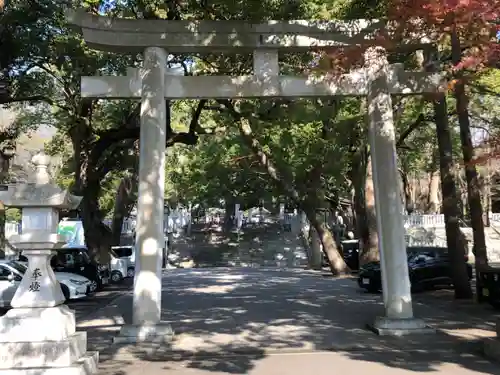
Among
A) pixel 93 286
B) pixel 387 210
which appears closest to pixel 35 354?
pixel 387 210

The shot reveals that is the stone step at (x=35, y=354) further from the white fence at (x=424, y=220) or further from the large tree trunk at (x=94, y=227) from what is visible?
the white fence at (x=424, y=220)

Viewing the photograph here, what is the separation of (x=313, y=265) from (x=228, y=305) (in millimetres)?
20788

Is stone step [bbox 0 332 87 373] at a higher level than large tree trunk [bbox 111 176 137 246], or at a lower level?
lower

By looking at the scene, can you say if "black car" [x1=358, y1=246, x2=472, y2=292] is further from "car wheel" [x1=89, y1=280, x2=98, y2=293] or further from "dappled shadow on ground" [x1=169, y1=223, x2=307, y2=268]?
"dappled shadow on ground" [x1=169, y1=223, x2=307, y2=268]

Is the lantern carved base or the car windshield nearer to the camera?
the lantern carved base

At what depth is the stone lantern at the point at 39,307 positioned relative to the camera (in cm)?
662

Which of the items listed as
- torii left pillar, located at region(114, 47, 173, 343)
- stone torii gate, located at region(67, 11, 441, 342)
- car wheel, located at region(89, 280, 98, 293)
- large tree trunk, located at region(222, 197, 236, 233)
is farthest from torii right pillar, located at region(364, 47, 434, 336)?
large tree trunk, located at region(222, 197, 236, 233)

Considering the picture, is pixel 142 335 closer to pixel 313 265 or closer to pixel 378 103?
pixel 378 103

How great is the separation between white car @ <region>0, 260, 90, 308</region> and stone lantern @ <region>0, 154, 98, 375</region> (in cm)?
835

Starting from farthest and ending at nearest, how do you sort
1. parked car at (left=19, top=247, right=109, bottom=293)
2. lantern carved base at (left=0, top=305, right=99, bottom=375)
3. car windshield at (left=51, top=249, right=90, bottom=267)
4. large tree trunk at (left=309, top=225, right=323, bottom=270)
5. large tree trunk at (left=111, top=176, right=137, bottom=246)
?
large tree trunk at (left=309, top=225, right=323, bottom=270) < large tree trunk at (left=111, top=176, right=137, bottom=246) < car windshield at (left=51, top=249, right=90, bottom=267) < parked car at (left=19, top=247, right=109, bottom=293) < lantern carved base at (left=0, top=305, right=99, bottom=375)

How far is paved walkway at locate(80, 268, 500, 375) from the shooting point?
766 cm

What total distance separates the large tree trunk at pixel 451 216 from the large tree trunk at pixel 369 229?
8.36 metres

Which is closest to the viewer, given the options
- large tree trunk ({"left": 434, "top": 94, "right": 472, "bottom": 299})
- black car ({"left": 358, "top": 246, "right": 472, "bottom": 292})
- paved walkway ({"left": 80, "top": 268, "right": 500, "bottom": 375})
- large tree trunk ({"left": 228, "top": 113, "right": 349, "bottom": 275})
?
paved walkway ({"left": 80, "top": 268, "right": 500, "bottom": 375})

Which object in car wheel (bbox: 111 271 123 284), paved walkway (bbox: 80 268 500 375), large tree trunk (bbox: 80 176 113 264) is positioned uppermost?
large tree trunk (bbox: 80 176 113 264)
